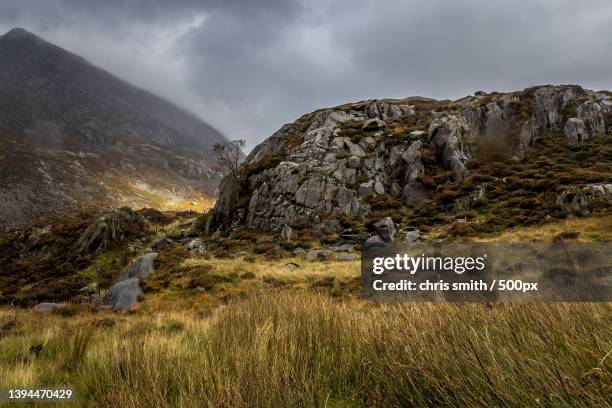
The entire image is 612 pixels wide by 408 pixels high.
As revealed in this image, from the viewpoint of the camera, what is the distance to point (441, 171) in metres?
37.4

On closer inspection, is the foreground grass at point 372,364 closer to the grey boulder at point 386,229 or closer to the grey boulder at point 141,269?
the grey boulder at point 141,269

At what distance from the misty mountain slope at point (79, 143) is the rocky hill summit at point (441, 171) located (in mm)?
44641

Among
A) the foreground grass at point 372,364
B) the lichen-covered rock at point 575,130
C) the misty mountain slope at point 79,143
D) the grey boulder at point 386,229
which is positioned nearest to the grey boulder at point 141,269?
the grey boulder at point 386,229

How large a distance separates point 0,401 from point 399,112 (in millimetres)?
53925

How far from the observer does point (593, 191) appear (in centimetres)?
2434

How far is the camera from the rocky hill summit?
29203 millimetres

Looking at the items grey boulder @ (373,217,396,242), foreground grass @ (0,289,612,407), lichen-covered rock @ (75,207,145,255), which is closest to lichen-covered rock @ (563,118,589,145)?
grey boulder @ (373,217,396,242)

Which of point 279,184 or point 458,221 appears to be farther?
point 279,184

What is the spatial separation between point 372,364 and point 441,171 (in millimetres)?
37086

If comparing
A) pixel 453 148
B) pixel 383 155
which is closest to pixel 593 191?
pixel 453 148

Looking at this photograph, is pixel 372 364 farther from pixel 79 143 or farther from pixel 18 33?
pixel 18 33

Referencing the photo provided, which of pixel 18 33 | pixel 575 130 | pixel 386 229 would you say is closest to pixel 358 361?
pixel 386 229

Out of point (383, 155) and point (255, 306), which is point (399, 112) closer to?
point (383, 155)

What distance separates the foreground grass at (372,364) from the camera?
87.2 inches
